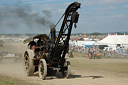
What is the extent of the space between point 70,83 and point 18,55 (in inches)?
623

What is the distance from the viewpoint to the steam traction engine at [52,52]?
12922 millimetres

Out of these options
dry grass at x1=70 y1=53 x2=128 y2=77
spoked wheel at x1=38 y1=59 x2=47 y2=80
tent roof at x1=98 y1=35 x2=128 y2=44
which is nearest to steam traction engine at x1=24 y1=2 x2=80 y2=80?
spoked wheel at x1=38 y1=59 x2=47 y2=80

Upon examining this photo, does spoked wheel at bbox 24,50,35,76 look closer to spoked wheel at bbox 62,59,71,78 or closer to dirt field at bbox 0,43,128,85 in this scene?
dirt field at bbox 0,43,128,85

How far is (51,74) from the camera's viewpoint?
14812 millimetres

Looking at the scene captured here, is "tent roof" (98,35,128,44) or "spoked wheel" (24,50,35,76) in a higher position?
"tent roof" (98,35,128,44)

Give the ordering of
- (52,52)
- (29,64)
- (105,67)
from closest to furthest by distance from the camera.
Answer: (52,52) → (29,64) → (105,67)

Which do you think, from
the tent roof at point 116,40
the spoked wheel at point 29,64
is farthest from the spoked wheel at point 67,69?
the tent roof at point 116,40

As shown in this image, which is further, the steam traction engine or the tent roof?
the tent roof

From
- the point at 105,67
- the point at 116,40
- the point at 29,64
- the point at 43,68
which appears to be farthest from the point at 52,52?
the point at 116,40

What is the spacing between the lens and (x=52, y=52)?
544 inches

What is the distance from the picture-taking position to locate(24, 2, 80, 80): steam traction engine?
42.4ft

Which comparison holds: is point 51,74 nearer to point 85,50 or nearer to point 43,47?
point 43,47

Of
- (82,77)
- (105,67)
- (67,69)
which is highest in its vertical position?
(67,69)

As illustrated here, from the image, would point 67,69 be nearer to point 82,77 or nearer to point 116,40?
point 82,77
